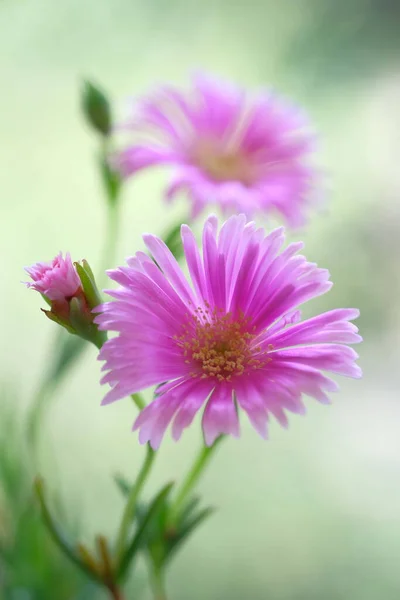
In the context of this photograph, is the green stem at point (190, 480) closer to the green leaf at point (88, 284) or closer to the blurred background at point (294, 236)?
the green leaf at point (88, 284)

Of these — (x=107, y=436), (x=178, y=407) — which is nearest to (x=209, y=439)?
(x=178, y=407)

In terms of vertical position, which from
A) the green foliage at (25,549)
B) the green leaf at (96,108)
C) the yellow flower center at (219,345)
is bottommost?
the green foliage at (25,549)

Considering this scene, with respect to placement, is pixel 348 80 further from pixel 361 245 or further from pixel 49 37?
pixel 49 37

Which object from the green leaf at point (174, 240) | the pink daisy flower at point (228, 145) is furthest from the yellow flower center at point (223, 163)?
the green leaf at point (174, 240)

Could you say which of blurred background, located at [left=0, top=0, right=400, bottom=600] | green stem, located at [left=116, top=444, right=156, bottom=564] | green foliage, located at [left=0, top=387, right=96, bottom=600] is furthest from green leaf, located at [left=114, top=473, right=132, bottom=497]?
blurred background, located at [left=0, top=0, right=400, bottom=600]

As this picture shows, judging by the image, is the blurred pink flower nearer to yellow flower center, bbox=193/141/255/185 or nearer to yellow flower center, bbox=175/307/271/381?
yellow flower center, bbox=175/307/271/381

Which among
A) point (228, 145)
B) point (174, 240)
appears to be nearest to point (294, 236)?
point (228, 145)

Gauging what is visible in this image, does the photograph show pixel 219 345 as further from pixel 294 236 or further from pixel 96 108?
pixel 294 236
